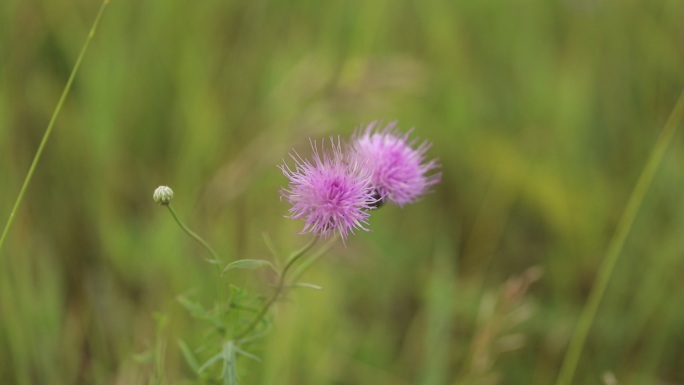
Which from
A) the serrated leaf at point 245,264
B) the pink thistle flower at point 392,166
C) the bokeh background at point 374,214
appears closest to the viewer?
the serrated leaf at point 245,264

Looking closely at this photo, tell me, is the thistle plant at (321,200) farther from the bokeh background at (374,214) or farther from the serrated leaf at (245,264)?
the bokeh background at (374,214)

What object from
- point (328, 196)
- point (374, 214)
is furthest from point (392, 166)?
point (374, 214)

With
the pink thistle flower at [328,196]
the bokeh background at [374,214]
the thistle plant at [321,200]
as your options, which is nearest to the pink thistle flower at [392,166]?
the thistle plant at [321,200]

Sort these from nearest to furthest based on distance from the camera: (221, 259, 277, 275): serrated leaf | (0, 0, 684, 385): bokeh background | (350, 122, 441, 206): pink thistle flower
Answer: (221, 259, 277, 275): serrated leaf < (350, 122, 441, 206): pink thistle flower < (0, 0, 684, 385): bokeh background

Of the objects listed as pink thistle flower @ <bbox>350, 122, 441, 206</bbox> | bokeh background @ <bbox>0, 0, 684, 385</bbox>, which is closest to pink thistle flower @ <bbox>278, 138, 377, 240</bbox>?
pink thistle flower @ <bbox>350, 122, 441, 206</bbox>

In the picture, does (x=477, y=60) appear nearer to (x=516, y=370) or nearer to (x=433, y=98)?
(x=433, y=98)

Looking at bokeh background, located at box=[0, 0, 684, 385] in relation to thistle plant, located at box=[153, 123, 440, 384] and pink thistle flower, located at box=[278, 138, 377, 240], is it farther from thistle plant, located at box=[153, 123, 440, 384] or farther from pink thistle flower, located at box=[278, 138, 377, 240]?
pink thistle flower, located at box=[278, 138, 377, 240]

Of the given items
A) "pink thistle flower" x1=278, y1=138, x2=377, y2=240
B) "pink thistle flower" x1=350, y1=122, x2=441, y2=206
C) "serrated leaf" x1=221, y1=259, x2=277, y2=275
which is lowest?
"serrated leaf" x1=221, y1=259, x2=277, y2=275

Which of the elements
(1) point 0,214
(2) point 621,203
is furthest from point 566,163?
(1) point 0,214
